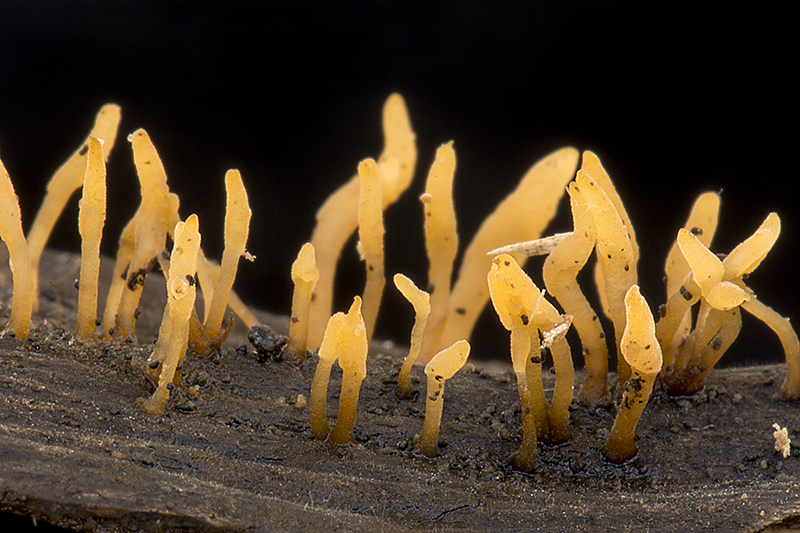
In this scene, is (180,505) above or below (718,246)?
below

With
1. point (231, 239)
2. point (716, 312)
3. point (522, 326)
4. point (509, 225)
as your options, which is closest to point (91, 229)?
point (231, 239)

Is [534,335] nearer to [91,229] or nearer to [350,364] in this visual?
[350,364]

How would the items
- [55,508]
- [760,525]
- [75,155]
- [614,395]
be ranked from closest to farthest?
[55,508] < [760,525] < [614,395] < [75,155]

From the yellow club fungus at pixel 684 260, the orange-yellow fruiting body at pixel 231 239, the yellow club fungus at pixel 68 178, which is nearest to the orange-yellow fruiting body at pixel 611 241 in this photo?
the yellow club fungus at pixel 684 260

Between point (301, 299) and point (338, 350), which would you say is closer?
point (338, 350)

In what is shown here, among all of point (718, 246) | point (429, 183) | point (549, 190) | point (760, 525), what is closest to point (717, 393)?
point (760, 525)

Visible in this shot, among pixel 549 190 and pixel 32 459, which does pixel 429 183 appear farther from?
pixel 32 459

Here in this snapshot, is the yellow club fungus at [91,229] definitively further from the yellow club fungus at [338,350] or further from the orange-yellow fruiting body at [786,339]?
the orange-yellow fruiting body at [786,339]

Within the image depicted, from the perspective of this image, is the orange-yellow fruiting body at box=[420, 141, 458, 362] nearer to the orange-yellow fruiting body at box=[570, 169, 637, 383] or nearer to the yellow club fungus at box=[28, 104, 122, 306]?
the orange-yellow fruiting body at box=[570, 169, 637, 383]
